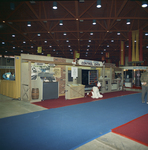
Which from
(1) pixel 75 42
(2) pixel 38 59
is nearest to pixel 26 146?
(2) pixel 38 59

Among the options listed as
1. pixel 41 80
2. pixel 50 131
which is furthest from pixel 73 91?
pixel 50 131

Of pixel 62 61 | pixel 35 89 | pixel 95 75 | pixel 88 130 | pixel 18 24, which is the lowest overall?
pixel 88 130

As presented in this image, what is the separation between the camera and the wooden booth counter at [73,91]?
8.13m

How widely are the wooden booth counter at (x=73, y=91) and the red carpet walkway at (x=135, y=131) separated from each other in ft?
15.1

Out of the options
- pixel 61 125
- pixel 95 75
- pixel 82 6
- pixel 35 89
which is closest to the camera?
pixel 61 125

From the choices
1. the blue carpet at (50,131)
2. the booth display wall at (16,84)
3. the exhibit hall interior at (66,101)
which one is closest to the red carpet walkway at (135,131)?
the exhibit hall interior at (66,101)

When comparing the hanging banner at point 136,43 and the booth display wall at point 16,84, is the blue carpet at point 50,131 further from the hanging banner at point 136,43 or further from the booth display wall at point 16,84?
the hanging banner at point 136,43

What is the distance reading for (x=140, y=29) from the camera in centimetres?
1326

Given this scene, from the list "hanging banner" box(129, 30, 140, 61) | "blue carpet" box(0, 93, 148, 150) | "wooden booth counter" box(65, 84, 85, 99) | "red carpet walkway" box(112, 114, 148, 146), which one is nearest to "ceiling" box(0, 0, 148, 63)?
"hanging banner" box(129, 30, 140, 61)

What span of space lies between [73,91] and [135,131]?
521 cm

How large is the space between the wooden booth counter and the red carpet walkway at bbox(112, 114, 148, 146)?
15.1 ft

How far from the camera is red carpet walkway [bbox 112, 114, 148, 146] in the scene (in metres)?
3.04

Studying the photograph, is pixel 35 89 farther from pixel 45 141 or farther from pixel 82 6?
pixel 82 6

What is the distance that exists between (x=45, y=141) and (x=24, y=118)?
1.87 metres
